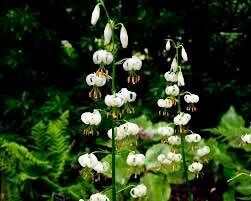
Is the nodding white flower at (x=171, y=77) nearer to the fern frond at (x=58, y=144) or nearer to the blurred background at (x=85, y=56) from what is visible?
the fern frond at (x=58, y=144)

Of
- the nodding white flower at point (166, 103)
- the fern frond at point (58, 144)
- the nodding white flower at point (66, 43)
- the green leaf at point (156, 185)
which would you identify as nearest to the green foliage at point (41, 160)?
the fern frond at point (58, 144)

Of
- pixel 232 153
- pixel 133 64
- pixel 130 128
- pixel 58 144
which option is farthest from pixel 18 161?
pixel 133 64

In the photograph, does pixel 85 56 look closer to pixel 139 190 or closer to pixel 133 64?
pixel 139 190

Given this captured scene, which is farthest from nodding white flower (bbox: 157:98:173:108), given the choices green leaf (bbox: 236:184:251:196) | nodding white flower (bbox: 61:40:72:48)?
nodding white flower (bbox: 61:40:72:48)

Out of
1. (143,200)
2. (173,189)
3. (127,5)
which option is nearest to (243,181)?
(173,189)

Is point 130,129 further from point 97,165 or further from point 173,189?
point 173,189

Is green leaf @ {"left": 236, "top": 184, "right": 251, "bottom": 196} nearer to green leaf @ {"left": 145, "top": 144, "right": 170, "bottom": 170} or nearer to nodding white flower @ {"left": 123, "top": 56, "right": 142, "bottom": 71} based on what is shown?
green leaf @ {"left": 145, "top": 144, "right": 170, "bottom": 170}
